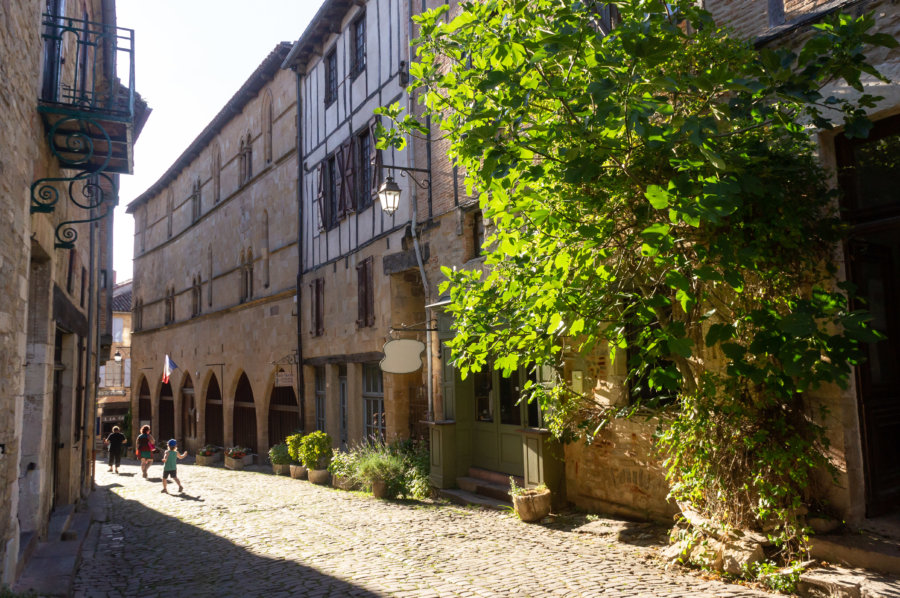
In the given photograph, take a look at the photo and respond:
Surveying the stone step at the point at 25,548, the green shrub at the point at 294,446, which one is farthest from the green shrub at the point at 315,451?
the stone step at the point at 25,548

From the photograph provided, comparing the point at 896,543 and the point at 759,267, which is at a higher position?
the point at 759,267

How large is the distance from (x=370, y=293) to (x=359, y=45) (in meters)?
4.87

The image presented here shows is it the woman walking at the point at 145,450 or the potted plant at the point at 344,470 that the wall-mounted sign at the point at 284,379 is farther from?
the potted plant at the point at 344,470

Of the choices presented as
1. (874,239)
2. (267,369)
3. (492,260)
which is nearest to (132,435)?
(267,369)

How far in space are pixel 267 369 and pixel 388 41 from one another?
8.41m

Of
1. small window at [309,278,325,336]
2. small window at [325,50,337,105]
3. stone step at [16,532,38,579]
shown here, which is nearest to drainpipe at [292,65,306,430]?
small window at [309,278,325,336]

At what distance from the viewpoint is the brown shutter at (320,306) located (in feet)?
47.4

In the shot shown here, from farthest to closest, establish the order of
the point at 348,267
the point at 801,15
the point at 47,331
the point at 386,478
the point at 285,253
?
the point at 285,253 < the point at 348,267 < the point at 386,478 < the point at 47,331 < the point at 801,15

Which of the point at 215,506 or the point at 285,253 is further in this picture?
the point at 285,253

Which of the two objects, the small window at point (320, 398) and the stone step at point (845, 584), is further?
the small window at point (320, 398)

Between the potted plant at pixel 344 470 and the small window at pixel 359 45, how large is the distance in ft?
23.0

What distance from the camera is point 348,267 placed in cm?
1325

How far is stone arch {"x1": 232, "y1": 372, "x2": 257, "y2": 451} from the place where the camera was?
18109 millimetres

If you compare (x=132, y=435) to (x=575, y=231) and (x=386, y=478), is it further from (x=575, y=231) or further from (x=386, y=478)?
(x=575, y=231)
